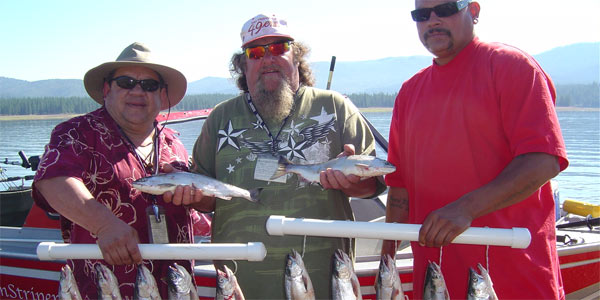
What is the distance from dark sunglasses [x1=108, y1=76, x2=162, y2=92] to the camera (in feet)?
10.5

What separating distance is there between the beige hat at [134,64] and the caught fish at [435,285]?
7.21 feet

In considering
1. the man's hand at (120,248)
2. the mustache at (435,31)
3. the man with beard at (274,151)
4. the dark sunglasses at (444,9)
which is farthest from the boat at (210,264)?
the dark sunglasses at (444,9)

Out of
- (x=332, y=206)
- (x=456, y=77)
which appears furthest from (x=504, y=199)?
(x=332, y=206)

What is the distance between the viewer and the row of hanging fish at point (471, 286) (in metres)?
2.27

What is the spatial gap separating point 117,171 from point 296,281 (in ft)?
4.42

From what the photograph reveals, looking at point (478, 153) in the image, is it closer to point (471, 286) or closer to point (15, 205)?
point (471, 286)

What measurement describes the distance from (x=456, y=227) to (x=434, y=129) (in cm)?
71

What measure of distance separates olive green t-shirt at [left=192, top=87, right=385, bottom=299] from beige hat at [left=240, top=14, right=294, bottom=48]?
1.50 ft

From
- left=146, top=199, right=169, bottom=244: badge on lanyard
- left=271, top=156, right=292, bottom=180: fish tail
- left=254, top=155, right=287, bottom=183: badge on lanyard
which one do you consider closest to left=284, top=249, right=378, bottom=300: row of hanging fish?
left=271, top=156, right=292, bottom=180: fish tail

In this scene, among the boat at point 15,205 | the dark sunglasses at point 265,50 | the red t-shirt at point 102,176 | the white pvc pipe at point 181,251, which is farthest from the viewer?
the boat at point 15,205

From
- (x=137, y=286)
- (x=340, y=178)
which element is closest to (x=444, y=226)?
(x=340, y=178)

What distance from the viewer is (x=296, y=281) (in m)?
2.45

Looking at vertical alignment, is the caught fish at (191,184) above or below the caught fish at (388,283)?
above

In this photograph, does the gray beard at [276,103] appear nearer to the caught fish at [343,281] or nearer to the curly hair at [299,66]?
the curly hair at [299,66]
